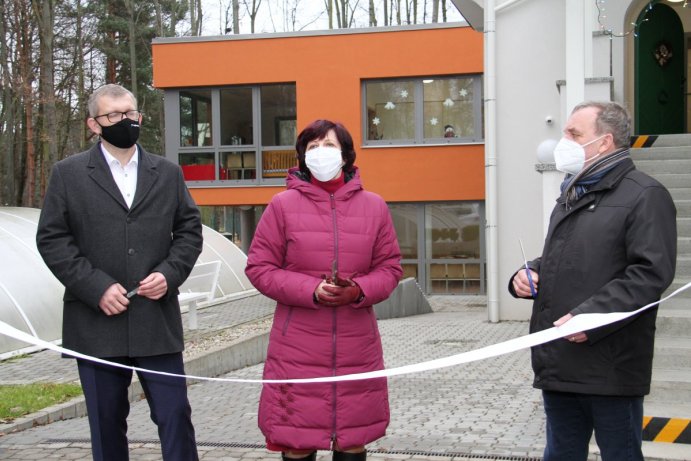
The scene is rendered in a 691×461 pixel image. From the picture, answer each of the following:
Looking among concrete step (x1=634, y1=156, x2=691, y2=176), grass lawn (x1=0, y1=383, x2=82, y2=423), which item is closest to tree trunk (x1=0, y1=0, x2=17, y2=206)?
grass lawn (x1=0, y1=383, x2=82, y2=423)

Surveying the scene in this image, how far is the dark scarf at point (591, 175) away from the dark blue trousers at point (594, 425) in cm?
86

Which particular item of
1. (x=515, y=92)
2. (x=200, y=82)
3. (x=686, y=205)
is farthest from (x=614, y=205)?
(x=200, y=82)

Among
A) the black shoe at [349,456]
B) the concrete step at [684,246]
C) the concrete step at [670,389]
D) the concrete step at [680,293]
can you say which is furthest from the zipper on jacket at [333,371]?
the concrete step at [684,246]

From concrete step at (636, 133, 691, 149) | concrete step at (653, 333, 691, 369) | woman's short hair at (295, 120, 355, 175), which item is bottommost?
concrete step at (653, 333, 691, 369)

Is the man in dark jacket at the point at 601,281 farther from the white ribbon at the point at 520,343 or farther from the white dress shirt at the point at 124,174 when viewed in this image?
the white dress shirt at the point at 124,174

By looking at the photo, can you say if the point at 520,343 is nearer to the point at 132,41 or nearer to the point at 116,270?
the point at 116,270

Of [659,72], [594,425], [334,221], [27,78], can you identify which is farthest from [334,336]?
[27,78]

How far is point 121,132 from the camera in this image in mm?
4438

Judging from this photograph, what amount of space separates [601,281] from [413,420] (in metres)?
3.60

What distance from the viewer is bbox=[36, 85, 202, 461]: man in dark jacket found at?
14.2ft

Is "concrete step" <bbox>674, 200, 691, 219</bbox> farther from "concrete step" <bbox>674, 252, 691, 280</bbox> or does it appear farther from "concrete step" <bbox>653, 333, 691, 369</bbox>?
"concrete step" <bbox>653, 333, 691, 369</bbox>

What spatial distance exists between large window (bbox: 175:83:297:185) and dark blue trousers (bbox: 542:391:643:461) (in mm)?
19744

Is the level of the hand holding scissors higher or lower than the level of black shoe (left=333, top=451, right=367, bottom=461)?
higher

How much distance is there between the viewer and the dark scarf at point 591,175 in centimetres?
390
